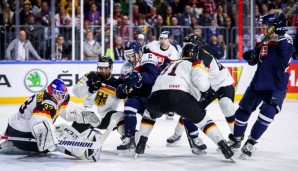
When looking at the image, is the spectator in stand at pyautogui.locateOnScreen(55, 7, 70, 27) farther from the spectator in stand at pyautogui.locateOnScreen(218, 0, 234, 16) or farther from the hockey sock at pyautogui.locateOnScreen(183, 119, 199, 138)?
the hockey sock at pyautogui.locateOnScreen(183, 119, 199, 138)

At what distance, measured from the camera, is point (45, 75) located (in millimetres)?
12617

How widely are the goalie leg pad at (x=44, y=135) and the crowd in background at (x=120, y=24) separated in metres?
5.54

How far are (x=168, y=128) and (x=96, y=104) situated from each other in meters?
2.02

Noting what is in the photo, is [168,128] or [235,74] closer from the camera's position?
[168,128]

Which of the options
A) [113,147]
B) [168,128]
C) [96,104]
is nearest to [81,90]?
[96,104]

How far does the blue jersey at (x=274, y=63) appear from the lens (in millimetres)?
7586

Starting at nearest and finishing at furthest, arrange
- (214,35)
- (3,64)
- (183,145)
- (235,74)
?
(183,145) < (3,64) < (235,74) < (214,35)

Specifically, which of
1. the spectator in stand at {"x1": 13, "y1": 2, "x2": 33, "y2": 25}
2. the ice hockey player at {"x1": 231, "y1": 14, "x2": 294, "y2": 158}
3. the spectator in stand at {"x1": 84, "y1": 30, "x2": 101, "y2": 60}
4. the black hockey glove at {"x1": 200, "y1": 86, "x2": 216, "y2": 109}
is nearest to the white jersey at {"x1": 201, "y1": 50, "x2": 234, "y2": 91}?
the black hockey glove at {"x1": 200, "y1": 86, "x2": 216, "y2": 109}

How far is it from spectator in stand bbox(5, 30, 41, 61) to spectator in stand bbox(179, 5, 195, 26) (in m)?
2.95

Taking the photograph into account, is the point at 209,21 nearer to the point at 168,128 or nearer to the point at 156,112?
the point at 168,128

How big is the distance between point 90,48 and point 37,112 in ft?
20.3

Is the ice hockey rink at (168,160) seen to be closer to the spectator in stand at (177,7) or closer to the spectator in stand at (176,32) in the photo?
the spectator in stand at (176,32)

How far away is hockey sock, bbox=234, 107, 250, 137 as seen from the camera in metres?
7.83

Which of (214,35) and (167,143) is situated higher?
(214,35)
